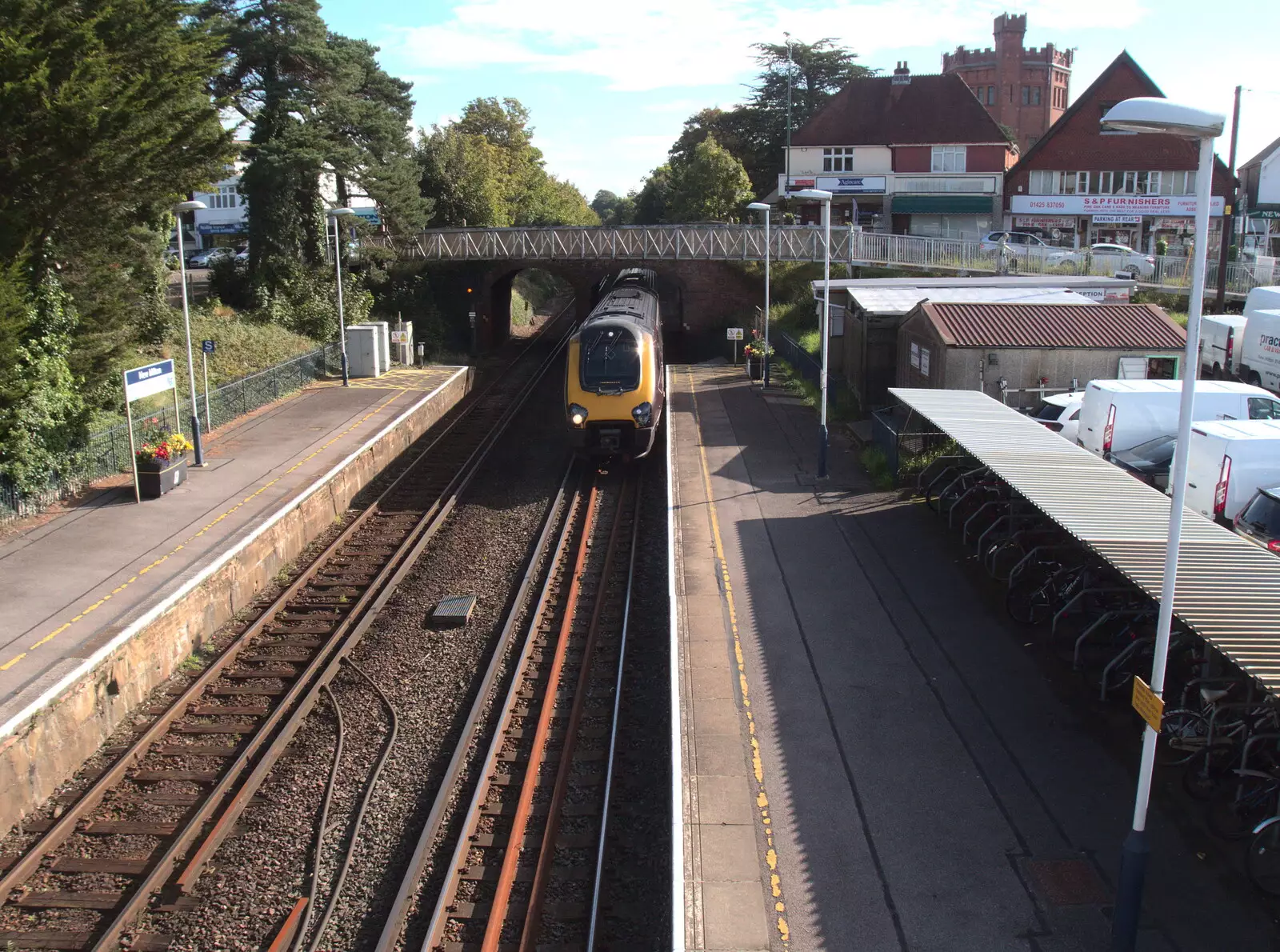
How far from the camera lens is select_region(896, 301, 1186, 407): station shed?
70.3 ft

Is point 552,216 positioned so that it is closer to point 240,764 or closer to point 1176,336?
point 1176,336

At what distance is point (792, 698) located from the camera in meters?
11.5

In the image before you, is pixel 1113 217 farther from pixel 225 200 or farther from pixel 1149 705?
pixel 225 200

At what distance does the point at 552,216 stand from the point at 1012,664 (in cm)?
5545

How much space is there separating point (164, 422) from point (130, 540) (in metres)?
6.20

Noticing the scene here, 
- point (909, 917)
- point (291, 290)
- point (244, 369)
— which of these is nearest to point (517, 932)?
Answer: point (909, 917)

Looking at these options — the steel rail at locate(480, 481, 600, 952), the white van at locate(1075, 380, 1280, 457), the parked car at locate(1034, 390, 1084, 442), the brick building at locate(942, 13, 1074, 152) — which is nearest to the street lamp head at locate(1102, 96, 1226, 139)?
the steel rail at locate(480, 481, 600, 952)

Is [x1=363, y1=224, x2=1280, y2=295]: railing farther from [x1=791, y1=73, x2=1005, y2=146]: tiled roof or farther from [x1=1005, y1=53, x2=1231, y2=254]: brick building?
[x1=791, y1=73, x2=1005, y2=146]: tiled roof

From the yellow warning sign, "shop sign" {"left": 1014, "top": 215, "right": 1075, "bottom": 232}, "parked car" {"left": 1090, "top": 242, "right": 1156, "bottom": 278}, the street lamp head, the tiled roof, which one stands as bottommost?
the yellow warning sign

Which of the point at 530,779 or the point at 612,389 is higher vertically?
the point at 612,389

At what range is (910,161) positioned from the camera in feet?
160

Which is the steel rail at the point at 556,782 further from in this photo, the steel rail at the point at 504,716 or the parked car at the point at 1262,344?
the parked car at the point at 1262,344

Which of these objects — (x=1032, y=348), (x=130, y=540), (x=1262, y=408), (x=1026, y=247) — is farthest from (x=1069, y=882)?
(x=1026, y=247)

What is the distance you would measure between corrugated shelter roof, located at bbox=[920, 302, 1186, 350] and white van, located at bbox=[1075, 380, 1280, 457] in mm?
2836
